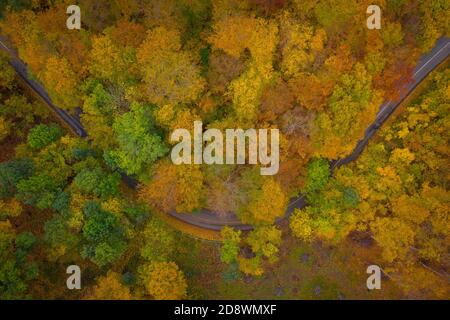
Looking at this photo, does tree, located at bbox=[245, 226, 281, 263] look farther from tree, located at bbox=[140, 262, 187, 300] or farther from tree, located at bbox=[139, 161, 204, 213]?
tree, located at bbox=[140, 262, 187, 300]

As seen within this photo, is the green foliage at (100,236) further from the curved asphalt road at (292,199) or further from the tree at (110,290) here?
the curved asphalt road at (292,199)

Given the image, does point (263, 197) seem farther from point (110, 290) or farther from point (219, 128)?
point (110, 290)

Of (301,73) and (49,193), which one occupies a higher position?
(301,73)

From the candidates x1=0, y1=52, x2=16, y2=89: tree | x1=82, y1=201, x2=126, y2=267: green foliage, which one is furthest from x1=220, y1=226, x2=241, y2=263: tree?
x1=0, y1=52, x2=16, y2=89: tree

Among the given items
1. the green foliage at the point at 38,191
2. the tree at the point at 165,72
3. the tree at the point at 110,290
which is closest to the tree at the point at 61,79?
the tree at the point at 165,72

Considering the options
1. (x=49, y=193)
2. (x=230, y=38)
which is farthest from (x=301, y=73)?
(x=49, y=193)
